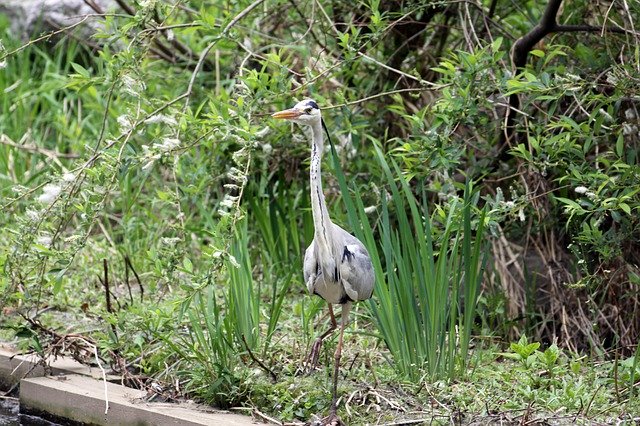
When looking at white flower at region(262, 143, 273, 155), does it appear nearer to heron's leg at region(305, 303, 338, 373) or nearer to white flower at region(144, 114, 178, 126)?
white flower at region(144, 114, 178, 126)

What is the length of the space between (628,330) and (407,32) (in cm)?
250

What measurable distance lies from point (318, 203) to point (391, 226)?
146cm

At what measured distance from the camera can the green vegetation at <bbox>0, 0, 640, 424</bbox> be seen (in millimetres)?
4711

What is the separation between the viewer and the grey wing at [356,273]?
15.2 ft

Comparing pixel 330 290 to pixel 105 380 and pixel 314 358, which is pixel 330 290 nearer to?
pixel 314 358

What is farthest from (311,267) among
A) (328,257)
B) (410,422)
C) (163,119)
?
(163,119)

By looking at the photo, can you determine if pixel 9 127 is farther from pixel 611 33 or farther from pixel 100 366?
pixel 611 33

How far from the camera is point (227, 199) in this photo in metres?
4.39

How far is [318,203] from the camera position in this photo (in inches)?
176

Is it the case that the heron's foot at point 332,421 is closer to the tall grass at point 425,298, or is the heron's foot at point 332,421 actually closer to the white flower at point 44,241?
the tall grass at point 425,298

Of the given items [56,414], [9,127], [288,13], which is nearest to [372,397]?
[56,414]

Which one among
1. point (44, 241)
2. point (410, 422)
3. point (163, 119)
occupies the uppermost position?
point (163, 119)

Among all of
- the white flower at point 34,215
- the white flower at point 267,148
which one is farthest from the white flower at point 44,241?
the white flower at point 267,148

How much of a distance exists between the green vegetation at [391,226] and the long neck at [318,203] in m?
0.31
